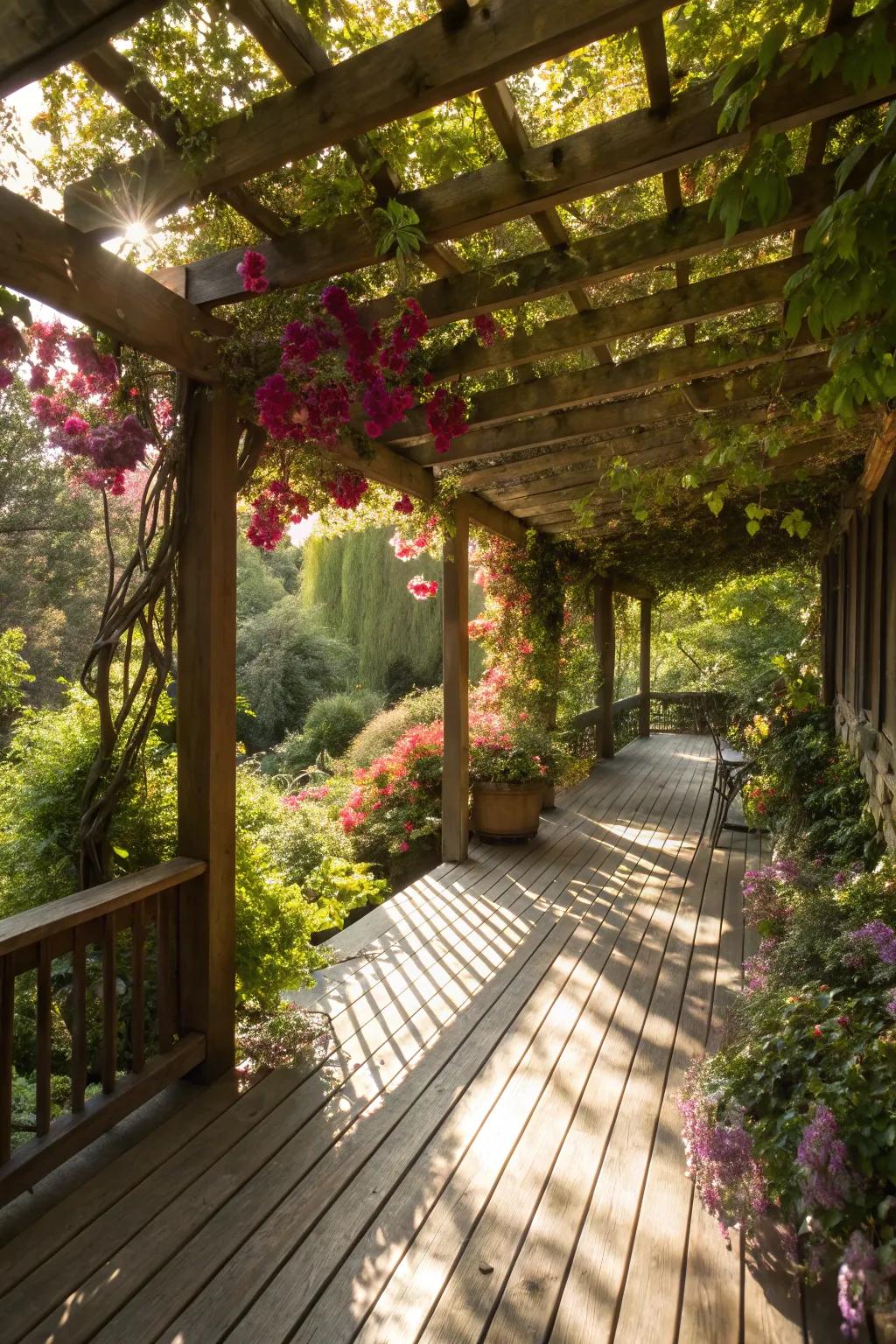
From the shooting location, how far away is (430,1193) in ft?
6.46

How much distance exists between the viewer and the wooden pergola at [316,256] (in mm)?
1506

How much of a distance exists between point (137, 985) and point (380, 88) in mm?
2361

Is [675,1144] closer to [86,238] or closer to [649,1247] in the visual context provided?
[649,1247]

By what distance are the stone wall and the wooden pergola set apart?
148cm

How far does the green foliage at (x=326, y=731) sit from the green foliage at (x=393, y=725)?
107 inches

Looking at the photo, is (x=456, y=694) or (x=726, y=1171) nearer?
(x=726, y=1171)

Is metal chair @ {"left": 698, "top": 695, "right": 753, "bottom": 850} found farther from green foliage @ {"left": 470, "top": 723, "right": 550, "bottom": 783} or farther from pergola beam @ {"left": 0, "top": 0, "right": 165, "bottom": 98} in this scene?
pergola beam @ {"left": 0, "top": 0, "right": 165, "bottom": 98}

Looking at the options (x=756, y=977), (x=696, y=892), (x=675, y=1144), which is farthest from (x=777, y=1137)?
(x=696, y=892)

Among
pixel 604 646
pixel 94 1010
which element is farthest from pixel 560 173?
pixel 604 646

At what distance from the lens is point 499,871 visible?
4852mm

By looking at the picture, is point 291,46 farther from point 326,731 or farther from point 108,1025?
point 326,731

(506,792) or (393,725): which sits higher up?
(393,725)

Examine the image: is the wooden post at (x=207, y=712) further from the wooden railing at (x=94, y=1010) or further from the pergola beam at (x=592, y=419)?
the pergola beam at (x=592, y=419)

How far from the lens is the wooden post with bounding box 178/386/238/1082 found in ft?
7.96
